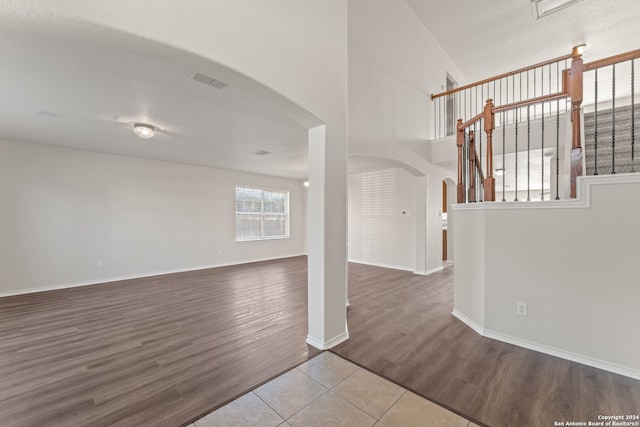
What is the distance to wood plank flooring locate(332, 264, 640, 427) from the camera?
5.62ft

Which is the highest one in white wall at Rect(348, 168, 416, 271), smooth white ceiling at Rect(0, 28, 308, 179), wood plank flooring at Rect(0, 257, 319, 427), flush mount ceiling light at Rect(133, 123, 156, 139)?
smooth white ceiling at Rect(0, 28, 308, 179)

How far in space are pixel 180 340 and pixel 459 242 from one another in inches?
135

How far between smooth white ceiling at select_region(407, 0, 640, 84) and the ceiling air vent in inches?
196

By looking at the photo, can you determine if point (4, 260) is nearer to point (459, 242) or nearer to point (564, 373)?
point (459, 242)

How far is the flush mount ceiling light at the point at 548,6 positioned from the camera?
4.75 metres

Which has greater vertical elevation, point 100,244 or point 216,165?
point 216,165

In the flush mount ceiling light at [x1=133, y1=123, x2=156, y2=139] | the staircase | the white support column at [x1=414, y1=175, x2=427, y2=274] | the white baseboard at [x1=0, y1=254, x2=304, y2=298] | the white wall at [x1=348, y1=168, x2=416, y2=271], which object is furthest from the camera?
the white wall at [x1=348, y1=168, x2=416, y2=271]

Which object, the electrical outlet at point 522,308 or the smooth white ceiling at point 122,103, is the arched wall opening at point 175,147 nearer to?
the smooth white ceiling at point 122,103

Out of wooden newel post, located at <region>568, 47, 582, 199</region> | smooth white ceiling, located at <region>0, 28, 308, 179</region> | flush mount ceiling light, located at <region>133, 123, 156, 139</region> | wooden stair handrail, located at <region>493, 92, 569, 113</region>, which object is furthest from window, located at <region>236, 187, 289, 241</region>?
wooden newel post, located at <region>568, 47, 582, 199</region>

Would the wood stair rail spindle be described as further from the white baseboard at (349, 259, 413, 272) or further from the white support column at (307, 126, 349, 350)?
the white baseboard at (349, 259, 413, 272)

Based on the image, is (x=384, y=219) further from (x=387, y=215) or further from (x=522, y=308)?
(x=522, y=308)

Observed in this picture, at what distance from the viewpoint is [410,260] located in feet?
19.4

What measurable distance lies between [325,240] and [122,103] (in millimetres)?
2703

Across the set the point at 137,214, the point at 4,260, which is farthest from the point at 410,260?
the point at 4,260
